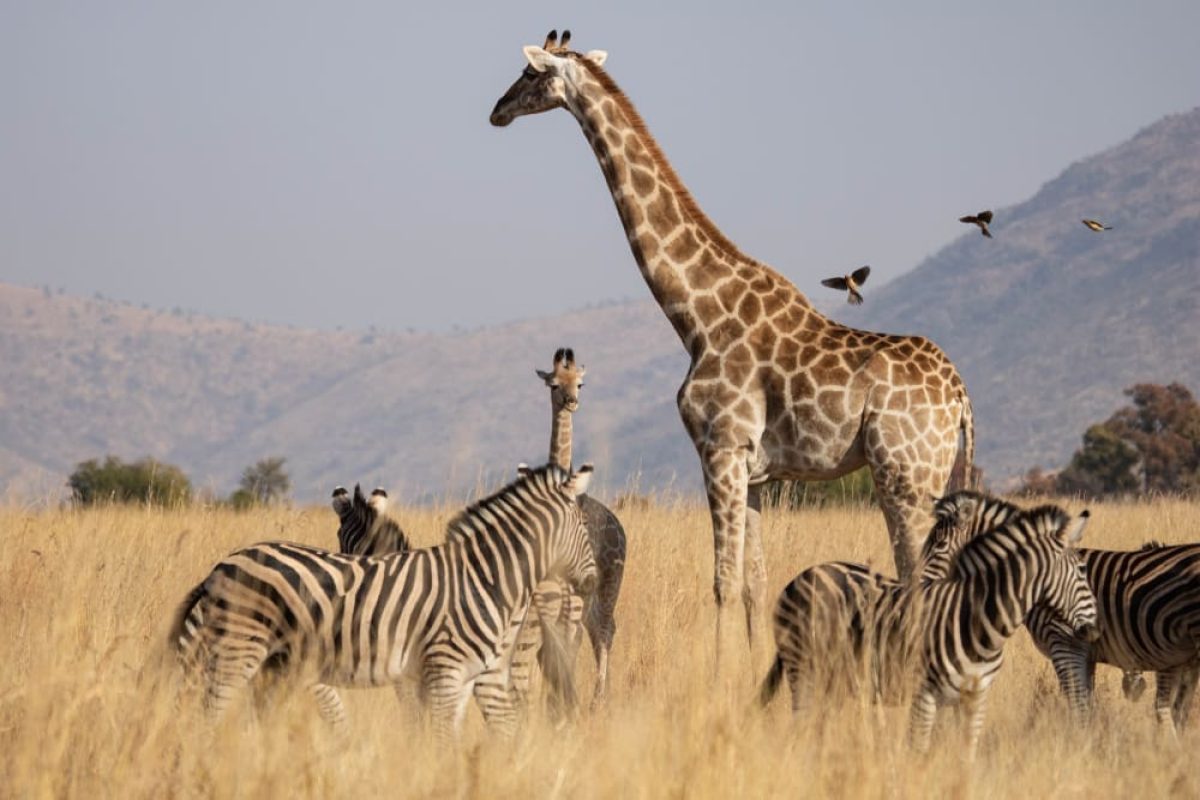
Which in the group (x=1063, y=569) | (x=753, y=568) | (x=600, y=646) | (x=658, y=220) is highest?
(x=658, y=220)

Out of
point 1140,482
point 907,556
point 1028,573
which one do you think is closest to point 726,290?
point 907,556

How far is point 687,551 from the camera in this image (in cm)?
1305

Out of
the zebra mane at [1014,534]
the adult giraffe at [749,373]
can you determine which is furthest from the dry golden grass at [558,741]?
the adult giraffe at [749,373]

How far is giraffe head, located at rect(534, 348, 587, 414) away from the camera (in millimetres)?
10805

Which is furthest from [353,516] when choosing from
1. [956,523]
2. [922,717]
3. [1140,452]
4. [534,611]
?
[1140,452]

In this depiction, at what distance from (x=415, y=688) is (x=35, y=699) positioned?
244cm

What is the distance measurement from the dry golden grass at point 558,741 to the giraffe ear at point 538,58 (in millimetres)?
3493

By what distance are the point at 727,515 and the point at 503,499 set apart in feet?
6.31

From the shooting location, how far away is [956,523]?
8102 millimetres

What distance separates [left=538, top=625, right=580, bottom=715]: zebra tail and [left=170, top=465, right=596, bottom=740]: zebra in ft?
1.57

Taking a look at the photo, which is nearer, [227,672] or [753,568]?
[227,672]

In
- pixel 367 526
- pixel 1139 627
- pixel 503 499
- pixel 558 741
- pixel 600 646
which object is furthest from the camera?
pixel 600 646

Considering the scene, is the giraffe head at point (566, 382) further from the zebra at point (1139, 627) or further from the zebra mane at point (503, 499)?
the zebra at point (1139, 627)

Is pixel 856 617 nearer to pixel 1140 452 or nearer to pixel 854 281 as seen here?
pixel 854 281
